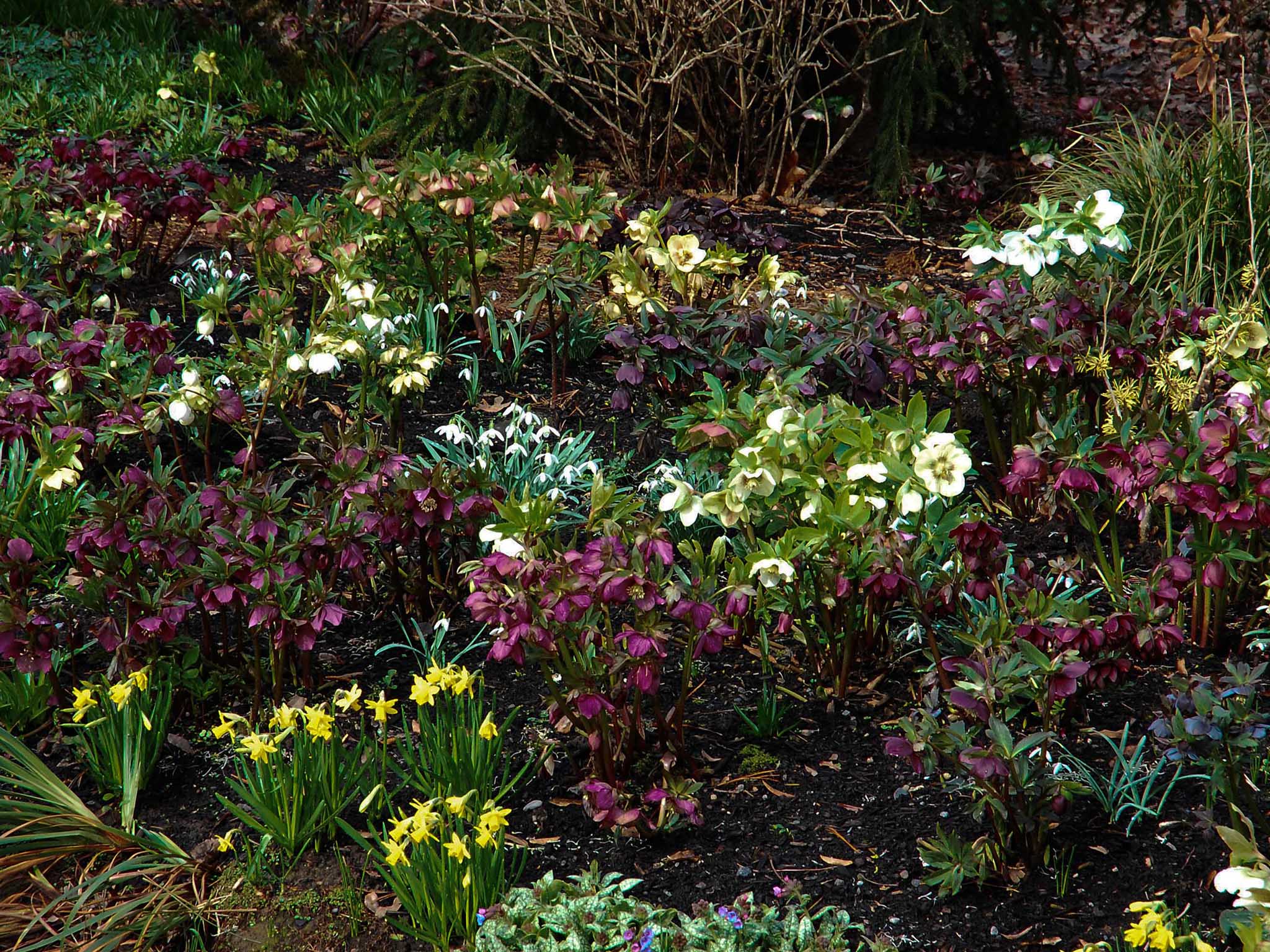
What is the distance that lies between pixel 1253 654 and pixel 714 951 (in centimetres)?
158

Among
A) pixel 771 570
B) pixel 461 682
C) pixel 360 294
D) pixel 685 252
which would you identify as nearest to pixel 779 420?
pixel 771 570

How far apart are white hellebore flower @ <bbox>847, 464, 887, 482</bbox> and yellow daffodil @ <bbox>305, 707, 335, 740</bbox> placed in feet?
3.74

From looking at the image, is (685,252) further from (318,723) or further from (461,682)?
(318,723)

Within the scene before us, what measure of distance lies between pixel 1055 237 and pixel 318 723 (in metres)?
2.10

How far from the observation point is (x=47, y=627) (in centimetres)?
263

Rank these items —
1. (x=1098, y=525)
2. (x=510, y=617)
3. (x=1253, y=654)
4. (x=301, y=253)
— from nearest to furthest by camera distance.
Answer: (x=510, y=617)
(x=1253, y=654)
(x=1098, y=525)
(x=301, y=253)

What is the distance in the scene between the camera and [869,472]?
7.98ft

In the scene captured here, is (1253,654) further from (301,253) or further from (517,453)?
(301,253)

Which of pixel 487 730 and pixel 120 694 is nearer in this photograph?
pixel 487 730

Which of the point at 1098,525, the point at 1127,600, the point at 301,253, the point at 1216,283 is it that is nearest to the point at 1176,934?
the point at 1127,600

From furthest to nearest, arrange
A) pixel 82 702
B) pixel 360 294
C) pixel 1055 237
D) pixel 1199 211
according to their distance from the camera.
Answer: pixel 1199 211 → pixel 360 294 → pixel 1055 237 → pixel 82 702

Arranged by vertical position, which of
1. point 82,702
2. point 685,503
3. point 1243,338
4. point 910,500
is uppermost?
point 1243,338

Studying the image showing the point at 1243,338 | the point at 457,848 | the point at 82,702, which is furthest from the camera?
the point at 1243,338

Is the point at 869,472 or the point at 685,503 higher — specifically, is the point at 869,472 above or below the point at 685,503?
above
